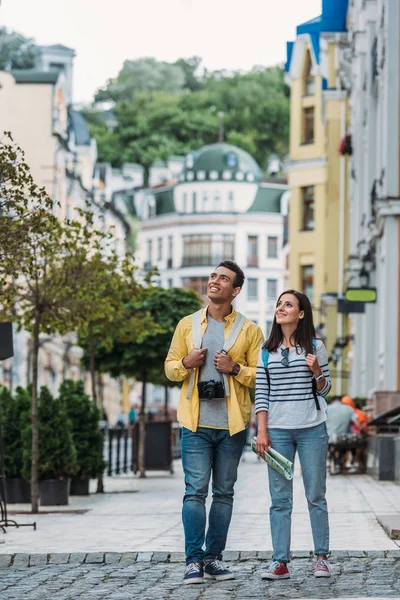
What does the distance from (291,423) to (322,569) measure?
0.95 metres

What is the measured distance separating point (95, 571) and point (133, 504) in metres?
8.61

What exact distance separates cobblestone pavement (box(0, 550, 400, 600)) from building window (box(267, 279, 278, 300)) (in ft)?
352

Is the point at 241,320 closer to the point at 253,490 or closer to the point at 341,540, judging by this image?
the point at 341,540

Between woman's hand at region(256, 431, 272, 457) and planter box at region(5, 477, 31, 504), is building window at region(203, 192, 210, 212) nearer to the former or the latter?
planter box at region(5, 477, 31, 504)

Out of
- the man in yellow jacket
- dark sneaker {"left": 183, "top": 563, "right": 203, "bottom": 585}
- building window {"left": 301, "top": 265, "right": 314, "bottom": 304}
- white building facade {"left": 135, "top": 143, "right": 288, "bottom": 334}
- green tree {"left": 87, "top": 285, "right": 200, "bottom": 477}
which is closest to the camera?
dark sneaker {"left": 183, "top": 563, "right": 203, "bottom": 585}

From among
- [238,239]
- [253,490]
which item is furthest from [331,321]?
[238,239]

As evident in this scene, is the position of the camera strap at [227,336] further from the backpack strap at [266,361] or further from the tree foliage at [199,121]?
the tree foliage at [199,121]

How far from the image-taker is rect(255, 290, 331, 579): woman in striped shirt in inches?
388

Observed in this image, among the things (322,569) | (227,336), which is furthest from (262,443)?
(322,569)

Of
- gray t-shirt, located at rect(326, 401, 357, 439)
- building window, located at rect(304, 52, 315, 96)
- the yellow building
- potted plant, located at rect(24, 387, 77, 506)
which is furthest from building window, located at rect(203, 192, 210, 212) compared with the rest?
potted plant, located at rect(24, 387, 77, 506)

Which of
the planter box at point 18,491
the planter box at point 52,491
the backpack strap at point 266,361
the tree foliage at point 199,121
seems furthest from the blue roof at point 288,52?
the tree foliage at point 199,121

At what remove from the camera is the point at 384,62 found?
2795cm

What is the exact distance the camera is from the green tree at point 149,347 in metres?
28.9

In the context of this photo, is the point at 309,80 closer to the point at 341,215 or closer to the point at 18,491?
the point at 341,215
